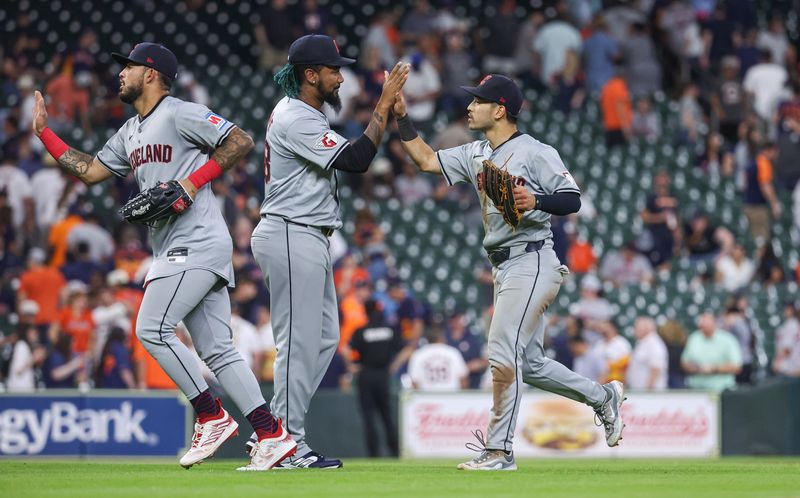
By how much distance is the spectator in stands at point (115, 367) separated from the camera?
1471 centimetres

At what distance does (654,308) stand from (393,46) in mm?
5846

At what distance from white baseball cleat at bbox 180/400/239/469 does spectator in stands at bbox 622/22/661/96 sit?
1464 cm

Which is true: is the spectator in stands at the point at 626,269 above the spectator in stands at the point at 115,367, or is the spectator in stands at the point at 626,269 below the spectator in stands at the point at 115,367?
above

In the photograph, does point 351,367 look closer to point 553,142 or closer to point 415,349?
point 415,349

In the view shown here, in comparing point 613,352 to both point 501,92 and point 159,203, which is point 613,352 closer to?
point 501,92

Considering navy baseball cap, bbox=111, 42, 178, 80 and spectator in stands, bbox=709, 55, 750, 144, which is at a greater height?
spectator in stands, bbox=709, 55, 750, 144

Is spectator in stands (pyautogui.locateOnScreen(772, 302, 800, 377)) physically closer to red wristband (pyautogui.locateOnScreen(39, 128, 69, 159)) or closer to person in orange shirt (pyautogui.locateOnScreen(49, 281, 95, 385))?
person in orange shirt (pyautogui.locateOnScreen(49, 281, 95, 385))

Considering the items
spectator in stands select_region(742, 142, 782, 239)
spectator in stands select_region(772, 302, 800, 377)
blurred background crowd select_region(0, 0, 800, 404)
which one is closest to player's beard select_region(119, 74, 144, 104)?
blurred background crowd select_region(0, 0, 800, 404)

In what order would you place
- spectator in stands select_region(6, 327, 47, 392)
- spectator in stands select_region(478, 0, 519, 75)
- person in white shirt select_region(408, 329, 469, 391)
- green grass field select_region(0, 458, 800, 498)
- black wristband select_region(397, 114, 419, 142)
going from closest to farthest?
green grass field select_region(0, 458, 800, 498) → black wristband select_region(397, 114, 419, 142) → spectator in stands select_region(6, 327, 47, 392) → person in white shirt select_region(408, 329, 469, 391) → spectator in stands select_region(478, 0, 519, 75)

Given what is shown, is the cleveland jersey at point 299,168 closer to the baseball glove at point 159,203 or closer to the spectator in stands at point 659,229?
the baseball glove at point 159,203

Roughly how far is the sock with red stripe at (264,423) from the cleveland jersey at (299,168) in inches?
39.7

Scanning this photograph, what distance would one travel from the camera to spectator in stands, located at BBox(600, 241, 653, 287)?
58.8 feet

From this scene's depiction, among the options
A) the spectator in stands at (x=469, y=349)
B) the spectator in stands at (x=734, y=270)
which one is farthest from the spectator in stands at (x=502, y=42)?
the spectator in stands at (x=469, y=349)

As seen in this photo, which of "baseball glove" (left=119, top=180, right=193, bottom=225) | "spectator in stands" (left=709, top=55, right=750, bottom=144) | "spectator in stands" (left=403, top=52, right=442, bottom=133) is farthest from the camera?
"spectator in stands" (left=709, top=55, right=750, bottom=144)
